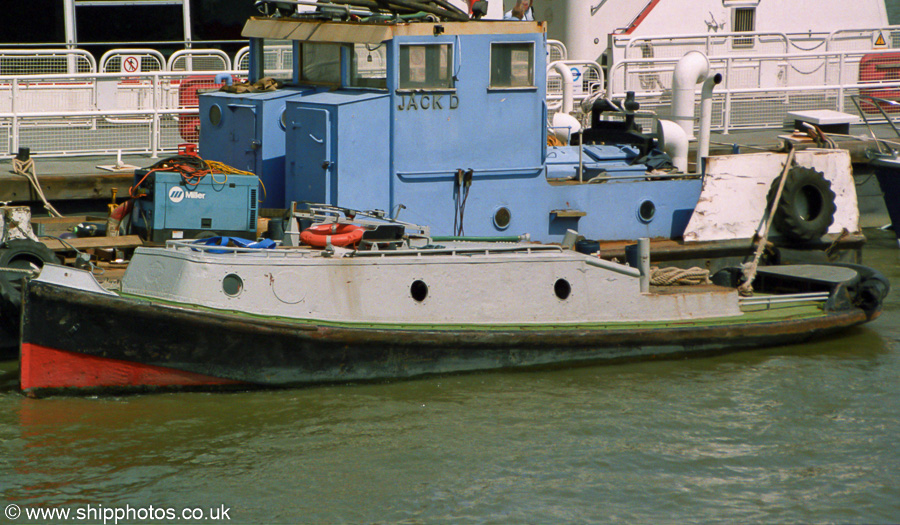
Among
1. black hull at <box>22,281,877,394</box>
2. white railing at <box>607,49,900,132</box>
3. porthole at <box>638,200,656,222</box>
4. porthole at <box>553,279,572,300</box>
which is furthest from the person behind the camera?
white railing at <box>607,49,900,132</box>

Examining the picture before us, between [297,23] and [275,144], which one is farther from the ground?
[297,23]

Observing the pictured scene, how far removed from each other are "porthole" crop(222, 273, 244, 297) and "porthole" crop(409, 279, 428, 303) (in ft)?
4.18

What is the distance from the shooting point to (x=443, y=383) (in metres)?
7.75

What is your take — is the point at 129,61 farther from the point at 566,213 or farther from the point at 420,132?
the point at 566,213

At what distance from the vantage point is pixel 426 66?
8508 mm

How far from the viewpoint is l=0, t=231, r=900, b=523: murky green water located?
5.86 meters

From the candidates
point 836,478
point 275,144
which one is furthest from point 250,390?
point 836,478

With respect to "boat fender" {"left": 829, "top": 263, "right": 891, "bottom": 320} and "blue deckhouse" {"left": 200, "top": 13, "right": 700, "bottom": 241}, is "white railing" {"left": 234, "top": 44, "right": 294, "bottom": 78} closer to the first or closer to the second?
"blue deckhouse" {"left": 200, "top": 13, "right": 700, "bottom": 241}

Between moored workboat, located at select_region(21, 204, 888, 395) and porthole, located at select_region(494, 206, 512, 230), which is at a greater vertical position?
porthole, located at select_region(494, 206, 512, 230)

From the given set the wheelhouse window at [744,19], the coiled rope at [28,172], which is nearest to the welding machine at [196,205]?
the coiled rope at [28,172]

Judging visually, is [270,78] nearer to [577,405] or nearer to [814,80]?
[577,405]

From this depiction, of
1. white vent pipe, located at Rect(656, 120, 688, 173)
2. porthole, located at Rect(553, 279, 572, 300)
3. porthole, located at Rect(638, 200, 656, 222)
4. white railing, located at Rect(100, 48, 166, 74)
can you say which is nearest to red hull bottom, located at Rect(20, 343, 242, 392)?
porthole, located at Rect(553, 279, 572, 300)

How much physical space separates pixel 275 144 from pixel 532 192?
2355 millimetres

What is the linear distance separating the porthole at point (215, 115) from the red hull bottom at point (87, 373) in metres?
3.01
